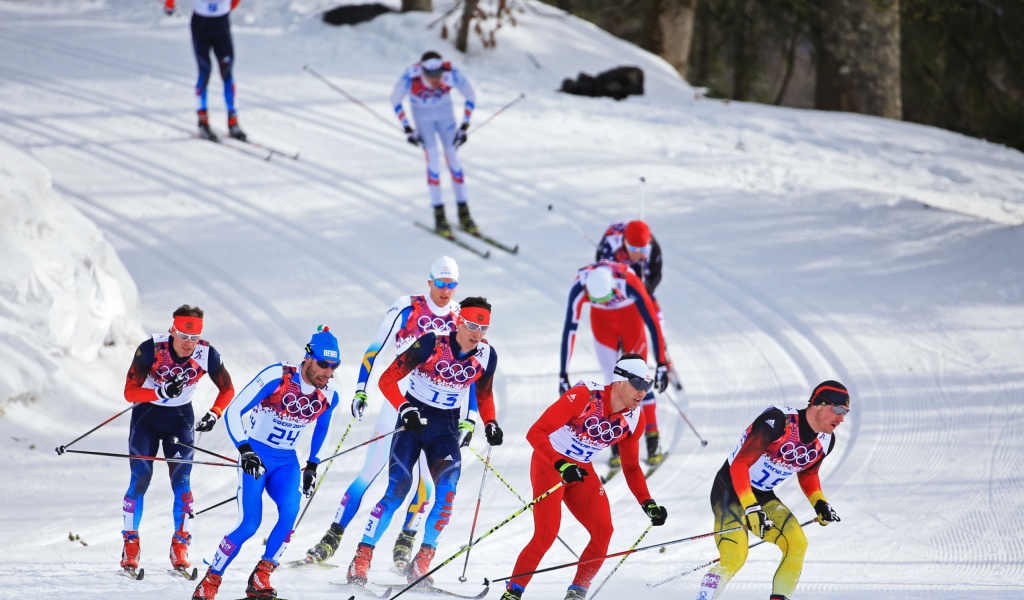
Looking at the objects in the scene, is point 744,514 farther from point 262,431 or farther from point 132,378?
point 132,378

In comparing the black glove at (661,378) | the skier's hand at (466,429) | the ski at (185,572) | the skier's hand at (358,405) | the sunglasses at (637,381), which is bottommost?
the ski at (185,572)

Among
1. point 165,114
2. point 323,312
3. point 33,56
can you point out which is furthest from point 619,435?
point 33,56

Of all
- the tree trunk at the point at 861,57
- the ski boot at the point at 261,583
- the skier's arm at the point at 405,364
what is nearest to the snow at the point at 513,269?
the ski boot at the point at 261,583

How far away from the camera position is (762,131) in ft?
51.6

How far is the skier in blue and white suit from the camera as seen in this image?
5.53 m

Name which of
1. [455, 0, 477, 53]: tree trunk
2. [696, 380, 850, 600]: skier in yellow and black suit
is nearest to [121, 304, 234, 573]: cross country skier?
[696, 380, 850, 600]: skier in yellow and black suit

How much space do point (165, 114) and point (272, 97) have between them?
1.57 metres

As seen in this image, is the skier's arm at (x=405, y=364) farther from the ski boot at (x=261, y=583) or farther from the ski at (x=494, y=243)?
the ski at (x=494, y=243)

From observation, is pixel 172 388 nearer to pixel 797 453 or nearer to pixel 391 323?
pixel 391 323

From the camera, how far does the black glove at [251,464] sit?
549 centimetres

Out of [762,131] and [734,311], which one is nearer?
[734,311]

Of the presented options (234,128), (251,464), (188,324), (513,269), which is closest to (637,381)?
(251,464)

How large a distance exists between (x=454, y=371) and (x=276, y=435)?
1.13m

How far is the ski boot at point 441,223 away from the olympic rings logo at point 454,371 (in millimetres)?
5588
